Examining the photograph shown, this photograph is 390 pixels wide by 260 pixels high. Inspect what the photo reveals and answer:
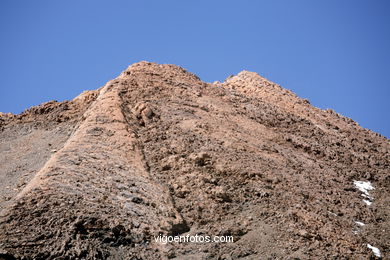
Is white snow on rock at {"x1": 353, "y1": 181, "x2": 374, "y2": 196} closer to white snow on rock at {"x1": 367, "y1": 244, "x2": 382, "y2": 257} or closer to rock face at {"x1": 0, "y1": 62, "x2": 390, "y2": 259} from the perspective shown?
rock face at {"x1": 0, "y1": 62, "x2": 390, "y2": 259}

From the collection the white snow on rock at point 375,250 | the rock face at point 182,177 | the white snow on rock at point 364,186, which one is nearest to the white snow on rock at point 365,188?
the white snow on rock at point 364,186

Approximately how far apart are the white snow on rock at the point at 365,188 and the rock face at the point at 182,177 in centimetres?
13

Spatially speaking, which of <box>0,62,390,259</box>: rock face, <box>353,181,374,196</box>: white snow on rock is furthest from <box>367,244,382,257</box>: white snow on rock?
<box>353,181,374,196</box>: white snow on rock

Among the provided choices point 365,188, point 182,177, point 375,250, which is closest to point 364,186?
point 365,188

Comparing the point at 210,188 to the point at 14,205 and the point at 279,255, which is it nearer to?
the point at 279,255

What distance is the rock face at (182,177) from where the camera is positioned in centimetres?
1490

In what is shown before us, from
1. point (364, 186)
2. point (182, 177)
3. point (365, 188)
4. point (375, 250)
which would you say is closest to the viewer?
point (375, 250)

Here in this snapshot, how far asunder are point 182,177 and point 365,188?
793cm

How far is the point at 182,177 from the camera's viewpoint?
1822 centimetres

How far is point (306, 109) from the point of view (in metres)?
28.7

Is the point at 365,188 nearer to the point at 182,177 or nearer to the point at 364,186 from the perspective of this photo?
the point at 364,186

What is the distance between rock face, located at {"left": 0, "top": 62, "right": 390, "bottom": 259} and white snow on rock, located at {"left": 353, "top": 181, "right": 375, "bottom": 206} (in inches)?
5.3

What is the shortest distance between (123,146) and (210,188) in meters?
3.44

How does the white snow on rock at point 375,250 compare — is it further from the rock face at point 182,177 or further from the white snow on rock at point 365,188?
the white snow on rock at point 365,188
